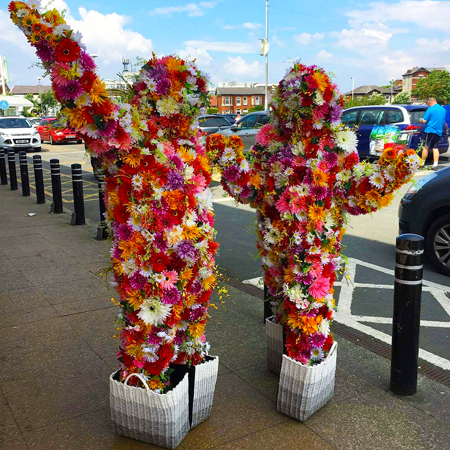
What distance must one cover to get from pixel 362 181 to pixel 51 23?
1.87m

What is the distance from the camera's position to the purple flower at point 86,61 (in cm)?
244

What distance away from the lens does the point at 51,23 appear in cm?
236

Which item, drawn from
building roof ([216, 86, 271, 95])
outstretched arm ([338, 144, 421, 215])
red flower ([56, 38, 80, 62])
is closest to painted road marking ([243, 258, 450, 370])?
outstretched arm ([338, 144, 421, 215])

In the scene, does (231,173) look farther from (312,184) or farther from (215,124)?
(215,124)

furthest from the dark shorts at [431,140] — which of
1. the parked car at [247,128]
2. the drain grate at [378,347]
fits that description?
the drain grate at [378,347]

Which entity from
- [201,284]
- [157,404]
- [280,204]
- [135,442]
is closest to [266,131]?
[280,204]

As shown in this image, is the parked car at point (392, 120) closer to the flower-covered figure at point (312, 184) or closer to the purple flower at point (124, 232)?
the flower-covered figure at point (312, 184)

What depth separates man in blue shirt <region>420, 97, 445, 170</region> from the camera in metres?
14.0

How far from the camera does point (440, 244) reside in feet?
19.9

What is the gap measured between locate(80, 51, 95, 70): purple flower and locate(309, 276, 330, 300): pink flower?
5.63ft

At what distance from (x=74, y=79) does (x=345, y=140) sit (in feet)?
5.19

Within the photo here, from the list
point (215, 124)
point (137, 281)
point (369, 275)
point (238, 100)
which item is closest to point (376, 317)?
point (369, 275)

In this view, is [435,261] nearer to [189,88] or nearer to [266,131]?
A: [266,131]

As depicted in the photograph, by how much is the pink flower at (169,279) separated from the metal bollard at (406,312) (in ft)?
4.64
